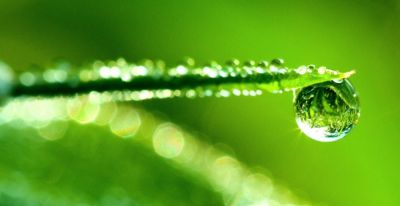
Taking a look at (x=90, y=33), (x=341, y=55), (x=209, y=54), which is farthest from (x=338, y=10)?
(x=90, y=33)

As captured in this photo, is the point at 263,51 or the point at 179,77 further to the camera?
the point at 263,51

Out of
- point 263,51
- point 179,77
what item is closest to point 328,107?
point 179,77

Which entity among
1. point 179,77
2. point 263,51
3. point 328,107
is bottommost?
point 179,77

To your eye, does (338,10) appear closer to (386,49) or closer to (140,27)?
(386,49)

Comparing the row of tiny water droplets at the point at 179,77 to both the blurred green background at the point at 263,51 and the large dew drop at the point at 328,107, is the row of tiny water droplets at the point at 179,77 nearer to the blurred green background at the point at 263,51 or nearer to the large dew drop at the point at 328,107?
the large dew drop at the point at 328,107

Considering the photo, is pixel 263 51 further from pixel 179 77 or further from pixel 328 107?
pixel 179 77

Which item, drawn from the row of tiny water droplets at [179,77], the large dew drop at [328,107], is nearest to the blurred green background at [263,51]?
the large dew drop at [328,107]

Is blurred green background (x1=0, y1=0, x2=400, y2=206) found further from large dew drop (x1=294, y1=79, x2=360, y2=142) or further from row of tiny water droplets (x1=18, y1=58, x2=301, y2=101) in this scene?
row of tiny water droplets (x1=18, y1=58, x2=301, y2=101)
